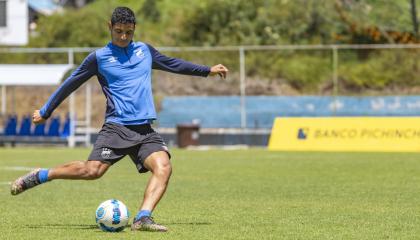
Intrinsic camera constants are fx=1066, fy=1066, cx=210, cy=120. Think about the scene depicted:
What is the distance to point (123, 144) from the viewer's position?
10305 mm

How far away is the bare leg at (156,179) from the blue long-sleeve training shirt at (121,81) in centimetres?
40

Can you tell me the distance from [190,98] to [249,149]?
4.35m

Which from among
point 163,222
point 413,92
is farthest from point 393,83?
point 163,222

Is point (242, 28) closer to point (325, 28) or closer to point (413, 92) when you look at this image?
point (325, 28)

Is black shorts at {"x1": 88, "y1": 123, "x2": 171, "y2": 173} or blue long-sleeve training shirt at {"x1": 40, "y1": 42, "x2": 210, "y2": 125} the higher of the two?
blue long-sleeve training shirt at {"x1": 40, "y1": 42, "x2": 210, "y2": 125}

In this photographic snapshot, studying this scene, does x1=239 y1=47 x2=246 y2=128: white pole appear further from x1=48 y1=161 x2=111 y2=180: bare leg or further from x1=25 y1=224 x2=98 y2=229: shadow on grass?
x1=48 y1=161 x2=111 y2=180: bare leg

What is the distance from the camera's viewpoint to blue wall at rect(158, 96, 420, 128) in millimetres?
33094

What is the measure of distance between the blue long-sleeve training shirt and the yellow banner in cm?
1815

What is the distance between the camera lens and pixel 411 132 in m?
28.0

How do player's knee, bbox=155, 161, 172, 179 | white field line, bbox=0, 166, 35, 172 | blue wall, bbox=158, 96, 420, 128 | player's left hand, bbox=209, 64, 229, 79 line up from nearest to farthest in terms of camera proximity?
player's knee, bbox=155, 161, 172, 179, player's left hand, bbox=209, 64, 229, 79, white field line, bbox=0, 166, 35, 172, blue wall, bbox=158, 96, 420, 128

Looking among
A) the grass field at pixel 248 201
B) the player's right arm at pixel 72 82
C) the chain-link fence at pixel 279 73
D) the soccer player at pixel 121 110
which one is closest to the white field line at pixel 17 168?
the grass field at pixel 248 201

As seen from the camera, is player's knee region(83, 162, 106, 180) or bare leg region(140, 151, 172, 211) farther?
player's knee region(83, 162, 106, 180)

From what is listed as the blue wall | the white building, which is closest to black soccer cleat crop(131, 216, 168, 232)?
the blue wall

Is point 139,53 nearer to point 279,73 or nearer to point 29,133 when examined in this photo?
point 29,133
